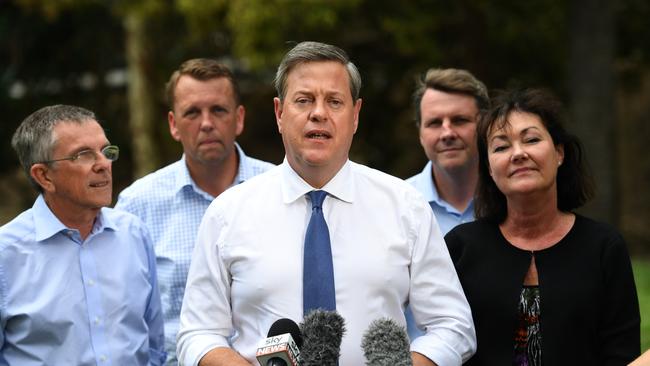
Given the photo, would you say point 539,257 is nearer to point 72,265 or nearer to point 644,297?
point 72,265

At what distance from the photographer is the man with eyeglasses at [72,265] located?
186 inches

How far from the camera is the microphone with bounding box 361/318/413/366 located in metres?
3.57

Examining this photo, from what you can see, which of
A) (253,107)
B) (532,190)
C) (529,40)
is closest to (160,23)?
(253,107)

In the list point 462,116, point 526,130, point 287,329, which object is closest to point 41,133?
point 287,329

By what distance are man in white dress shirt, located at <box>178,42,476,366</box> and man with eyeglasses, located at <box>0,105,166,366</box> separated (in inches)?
32.9

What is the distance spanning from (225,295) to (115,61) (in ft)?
67.3

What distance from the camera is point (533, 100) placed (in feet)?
16.3

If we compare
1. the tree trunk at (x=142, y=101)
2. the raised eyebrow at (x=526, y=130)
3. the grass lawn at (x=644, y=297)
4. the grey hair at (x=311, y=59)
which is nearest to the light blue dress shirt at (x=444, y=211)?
the raised eyebrow at (x=526, y=130)

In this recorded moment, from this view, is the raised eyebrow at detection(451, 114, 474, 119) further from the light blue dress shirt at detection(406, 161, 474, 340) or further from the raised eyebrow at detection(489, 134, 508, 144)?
the raised eyebrow at detection(489, 134, 508, 144)

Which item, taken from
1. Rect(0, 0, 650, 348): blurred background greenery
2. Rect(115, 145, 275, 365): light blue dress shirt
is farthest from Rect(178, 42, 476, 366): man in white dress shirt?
Rect(0, 0, 650, 348): blurred background greenery

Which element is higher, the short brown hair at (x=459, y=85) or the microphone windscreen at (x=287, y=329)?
the short brown hair at (x=459, y=85)

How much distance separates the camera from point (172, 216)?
6074 millimetres

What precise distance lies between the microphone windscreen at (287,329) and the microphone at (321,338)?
6 centimetres

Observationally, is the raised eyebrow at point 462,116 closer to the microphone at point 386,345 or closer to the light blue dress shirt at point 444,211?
the light blue dress shirt at point 444,211
